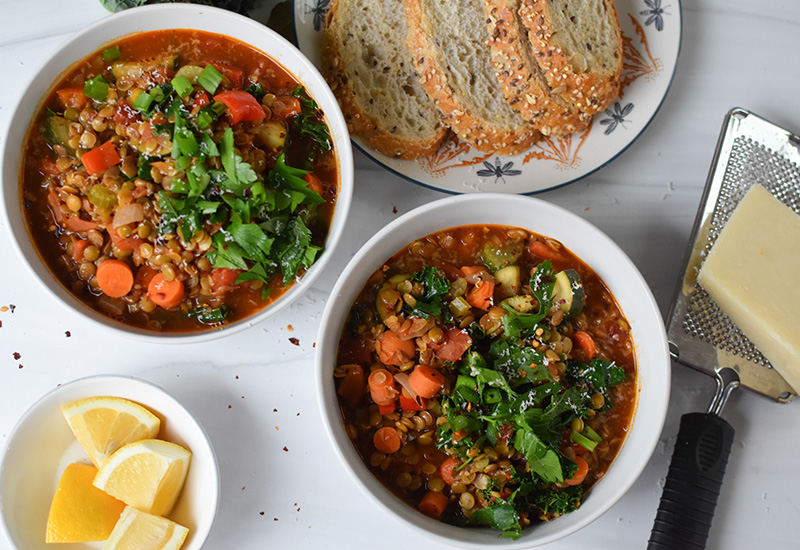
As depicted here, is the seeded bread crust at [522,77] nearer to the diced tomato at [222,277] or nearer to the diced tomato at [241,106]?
the diced tomato at [241,106]

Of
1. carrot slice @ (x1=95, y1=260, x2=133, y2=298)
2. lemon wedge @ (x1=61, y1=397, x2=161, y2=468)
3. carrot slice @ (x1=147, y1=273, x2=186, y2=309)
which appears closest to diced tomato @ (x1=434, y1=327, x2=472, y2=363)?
carrot slice @ (x1=147, y1=273, x2=186, y2=309)

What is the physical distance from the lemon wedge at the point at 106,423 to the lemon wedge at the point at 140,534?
307 millimetres

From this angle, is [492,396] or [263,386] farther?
[263,386]

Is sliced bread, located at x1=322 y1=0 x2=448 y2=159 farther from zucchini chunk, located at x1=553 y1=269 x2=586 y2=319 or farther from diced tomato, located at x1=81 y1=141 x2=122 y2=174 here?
diced tomato, located at x1=81 y1=141 x2=122 y2=174

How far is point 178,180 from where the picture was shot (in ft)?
8.43

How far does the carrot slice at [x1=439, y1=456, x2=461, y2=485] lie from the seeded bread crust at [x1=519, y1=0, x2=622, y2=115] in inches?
71.8

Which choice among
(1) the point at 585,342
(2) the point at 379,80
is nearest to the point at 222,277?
(2) the point at 379,80

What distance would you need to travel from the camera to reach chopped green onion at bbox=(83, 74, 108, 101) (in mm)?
2730

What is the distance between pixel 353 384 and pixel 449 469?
22.6 inches

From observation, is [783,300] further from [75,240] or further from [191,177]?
[75,240]

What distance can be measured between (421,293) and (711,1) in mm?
2408

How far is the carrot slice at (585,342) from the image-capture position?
2850 millimetres

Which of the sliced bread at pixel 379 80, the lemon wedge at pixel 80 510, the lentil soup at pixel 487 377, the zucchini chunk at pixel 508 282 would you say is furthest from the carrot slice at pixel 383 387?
the lemon wedge at pixel 80 510

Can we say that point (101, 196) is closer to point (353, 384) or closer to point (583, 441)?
point (353, 384)
